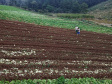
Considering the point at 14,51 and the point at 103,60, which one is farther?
the point at 103,60

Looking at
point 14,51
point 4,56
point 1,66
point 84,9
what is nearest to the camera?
point 1,66

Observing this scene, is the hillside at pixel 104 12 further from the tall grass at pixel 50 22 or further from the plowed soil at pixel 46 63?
the plowed soil at pixel 46 63

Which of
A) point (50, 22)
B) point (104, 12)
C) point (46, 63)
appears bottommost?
point (46, 63)

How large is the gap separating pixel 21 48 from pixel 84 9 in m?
85.2

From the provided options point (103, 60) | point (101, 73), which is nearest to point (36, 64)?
point (101, 73)

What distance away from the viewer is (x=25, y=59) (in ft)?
37.6

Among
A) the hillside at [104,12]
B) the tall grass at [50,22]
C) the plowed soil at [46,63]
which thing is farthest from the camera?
the hillside at [104,12]

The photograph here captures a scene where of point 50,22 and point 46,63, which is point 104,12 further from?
point 46,63

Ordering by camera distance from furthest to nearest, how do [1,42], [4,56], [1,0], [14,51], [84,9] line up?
[1,0], [84,9], [1,42], [14,51], [4,56]

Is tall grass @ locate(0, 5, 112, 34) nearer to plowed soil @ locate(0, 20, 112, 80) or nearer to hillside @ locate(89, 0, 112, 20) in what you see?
plowed soil @ locate(0, 20, 112, 80)

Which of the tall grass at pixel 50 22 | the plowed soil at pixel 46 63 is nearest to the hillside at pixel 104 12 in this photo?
the tall grass at pixel 50 22

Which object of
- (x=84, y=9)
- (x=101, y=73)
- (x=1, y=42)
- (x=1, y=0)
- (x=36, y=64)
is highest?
(x=1, y=0)

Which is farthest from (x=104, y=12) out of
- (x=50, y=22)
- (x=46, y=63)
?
(x=46, y=63)

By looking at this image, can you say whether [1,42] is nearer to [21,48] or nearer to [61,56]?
[21,48]
